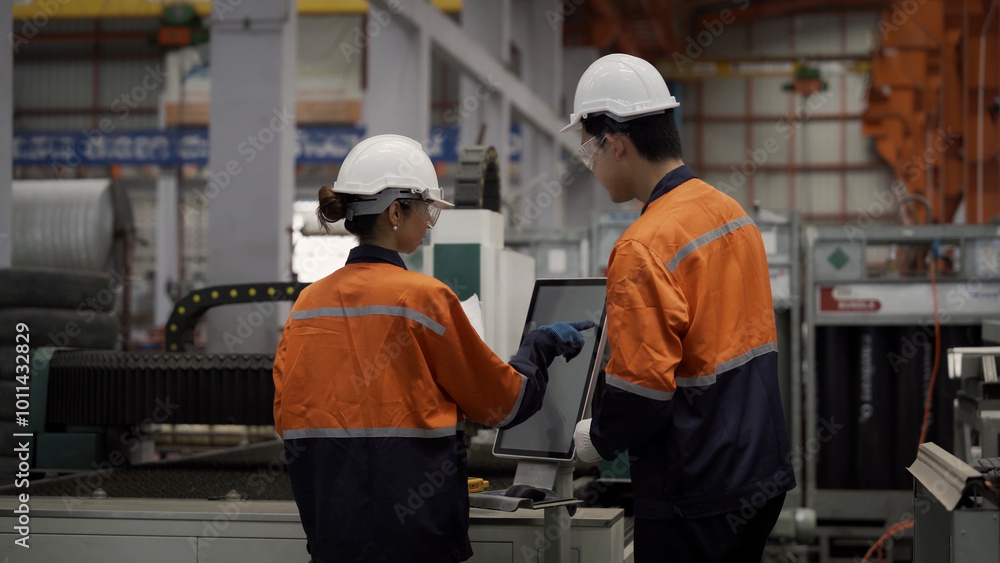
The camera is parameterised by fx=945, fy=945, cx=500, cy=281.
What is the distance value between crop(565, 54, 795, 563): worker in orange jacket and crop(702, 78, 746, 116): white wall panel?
21744 millimetres

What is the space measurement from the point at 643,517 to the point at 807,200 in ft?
72.1

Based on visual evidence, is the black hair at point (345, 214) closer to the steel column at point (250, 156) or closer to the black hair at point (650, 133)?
the black hair at point (650, 133)

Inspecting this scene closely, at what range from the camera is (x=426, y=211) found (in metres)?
2.25

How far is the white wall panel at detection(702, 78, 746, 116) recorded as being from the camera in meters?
22.8

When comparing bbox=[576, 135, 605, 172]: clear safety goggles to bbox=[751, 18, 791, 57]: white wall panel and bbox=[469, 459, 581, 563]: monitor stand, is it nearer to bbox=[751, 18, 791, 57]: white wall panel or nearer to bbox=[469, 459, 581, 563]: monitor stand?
bbox=[469, 459, 581, 563]: monitor stand

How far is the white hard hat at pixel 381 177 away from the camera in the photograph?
7.14 ft

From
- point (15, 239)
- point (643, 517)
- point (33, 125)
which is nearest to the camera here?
point (643, 517)

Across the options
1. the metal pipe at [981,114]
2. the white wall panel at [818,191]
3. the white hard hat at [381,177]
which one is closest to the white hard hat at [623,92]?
the white hard hat at [381,177]

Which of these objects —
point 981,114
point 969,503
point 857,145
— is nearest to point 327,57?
point 857,145

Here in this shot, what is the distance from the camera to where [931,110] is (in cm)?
1535

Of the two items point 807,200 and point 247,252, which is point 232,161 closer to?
point 247,252

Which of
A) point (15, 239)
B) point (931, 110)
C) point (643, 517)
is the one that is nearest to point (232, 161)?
point (15, 239)

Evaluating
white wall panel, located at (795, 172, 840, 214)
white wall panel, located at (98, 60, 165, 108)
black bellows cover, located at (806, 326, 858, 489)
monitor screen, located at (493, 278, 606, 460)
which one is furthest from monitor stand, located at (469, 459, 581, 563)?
white wall panel, located at (795, 172, 840, 214)

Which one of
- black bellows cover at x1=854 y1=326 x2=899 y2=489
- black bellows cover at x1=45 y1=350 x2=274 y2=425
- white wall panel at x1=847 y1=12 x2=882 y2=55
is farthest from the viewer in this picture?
white wall panel at x1=847 y1=12 x2=882 y2=55
